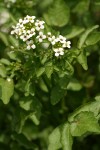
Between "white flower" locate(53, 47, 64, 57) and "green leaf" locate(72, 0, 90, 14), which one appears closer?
"white flower" locate(53, 47, 64, 57)

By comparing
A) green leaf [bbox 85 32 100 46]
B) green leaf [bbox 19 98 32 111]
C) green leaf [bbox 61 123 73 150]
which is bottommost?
green leaf [bbox 61 123 73 150]

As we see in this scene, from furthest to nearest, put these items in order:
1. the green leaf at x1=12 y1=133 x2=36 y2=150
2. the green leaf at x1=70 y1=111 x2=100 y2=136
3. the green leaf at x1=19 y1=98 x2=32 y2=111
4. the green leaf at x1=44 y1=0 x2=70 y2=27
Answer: the green leaf at x1=44 y1=0 x2=70 y2=27, the green leaf at x1=12 y1=133 x2=36 y2=150, the green leaf at x1=19 y1=98 x2=32 y2=111, the green leaf at x1=70 y1=111 x2=100 y2=136

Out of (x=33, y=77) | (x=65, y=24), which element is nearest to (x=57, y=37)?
(x=33, y=77)

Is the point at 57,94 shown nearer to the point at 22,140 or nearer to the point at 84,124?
the point at 84,124

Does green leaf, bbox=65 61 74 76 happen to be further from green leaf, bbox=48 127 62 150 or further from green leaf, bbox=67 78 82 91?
green leaf, bbox=67 78 82 91

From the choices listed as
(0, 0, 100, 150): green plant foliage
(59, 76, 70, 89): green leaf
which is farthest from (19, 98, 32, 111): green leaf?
(59, 76, 70, 89): green leaf

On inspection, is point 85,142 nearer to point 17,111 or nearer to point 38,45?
point 17,111

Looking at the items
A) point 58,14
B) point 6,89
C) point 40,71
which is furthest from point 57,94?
point 58,14
